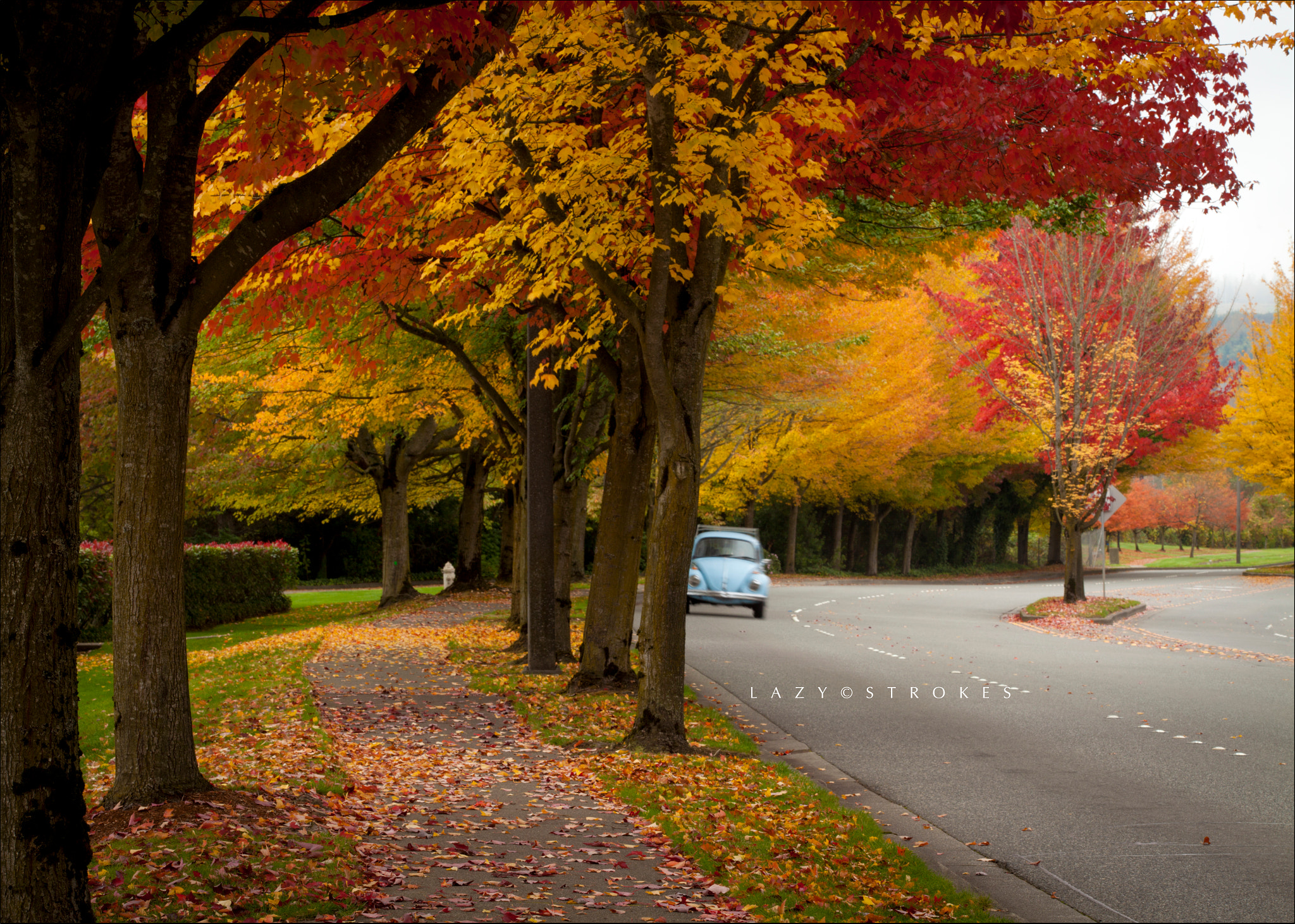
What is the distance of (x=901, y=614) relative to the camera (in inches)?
963

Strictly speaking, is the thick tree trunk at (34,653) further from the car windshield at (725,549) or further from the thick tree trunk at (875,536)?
the thick tree trunk at (875,536)

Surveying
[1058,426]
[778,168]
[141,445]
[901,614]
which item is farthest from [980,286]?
[141,445]

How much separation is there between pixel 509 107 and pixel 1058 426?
67.9 ft

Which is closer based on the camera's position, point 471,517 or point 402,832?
point 402,832

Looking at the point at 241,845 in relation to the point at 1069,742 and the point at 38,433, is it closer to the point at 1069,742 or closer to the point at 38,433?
the point at 38,433

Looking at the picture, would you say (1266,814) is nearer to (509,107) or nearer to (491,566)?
(509,107)

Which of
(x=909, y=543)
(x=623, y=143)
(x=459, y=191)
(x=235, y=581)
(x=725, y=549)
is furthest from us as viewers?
(x=909, y=543)

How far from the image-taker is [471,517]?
32.1 meters

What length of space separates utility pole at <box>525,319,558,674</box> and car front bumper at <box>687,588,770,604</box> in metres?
9.59

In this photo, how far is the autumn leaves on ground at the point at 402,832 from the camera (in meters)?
4.73

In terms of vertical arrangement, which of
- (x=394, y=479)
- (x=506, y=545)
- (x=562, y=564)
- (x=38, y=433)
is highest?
(x=394, y=479)

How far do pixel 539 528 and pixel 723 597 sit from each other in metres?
10.5

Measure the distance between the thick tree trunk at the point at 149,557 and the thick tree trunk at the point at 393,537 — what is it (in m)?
21.7

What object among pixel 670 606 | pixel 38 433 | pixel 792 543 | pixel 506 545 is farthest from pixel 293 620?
pixel 792 543
